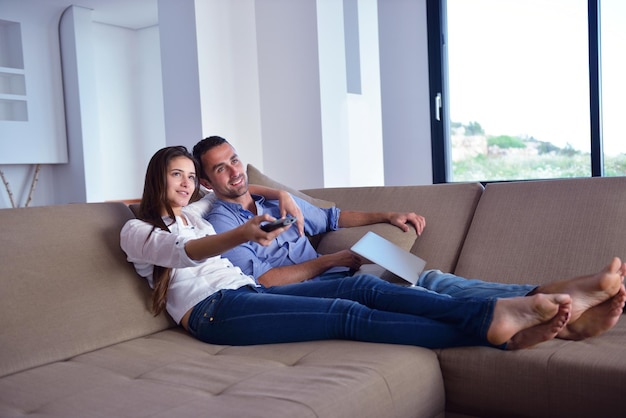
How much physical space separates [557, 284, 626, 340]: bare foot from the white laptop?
0.57m

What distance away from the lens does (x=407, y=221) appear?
236 centimetres

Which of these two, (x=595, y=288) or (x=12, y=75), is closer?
(x=595, y=288)

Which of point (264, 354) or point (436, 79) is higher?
point (436, 79)

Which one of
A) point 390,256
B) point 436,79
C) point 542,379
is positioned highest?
point 436,79

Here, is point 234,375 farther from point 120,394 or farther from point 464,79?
point 464,79

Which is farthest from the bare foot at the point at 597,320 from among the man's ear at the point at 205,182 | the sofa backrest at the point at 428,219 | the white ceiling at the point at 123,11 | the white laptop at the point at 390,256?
the white ceiling at the point at 123,11

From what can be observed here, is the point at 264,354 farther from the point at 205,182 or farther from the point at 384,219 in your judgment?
the point at 384,219

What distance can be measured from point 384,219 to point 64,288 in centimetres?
113

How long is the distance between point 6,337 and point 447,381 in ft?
3.55

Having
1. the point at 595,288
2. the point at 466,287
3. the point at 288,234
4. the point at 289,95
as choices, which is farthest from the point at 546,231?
the point at 289,95

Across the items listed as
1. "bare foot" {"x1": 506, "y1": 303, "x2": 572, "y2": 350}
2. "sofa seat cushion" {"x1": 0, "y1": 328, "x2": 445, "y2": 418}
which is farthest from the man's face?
"bare foot" {"x1": 506, "y1": 303, "x2": 572, "y2": 350}

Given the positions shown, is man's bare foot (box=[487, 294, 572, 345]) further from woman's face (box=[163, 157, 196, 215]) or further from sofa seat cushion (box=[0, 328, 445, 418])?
woman's face (box=[163, 157, 196, 215])

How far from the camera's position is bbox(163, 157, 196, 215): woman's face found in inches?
76.4

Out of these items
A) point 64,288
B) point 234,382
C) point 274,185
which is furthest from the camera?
point 274,185
